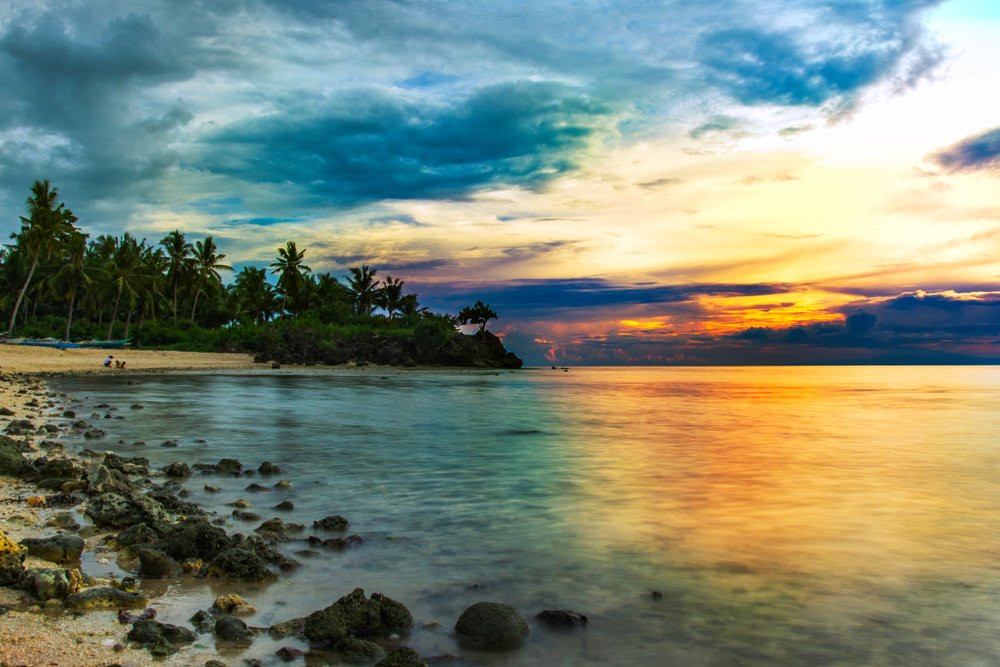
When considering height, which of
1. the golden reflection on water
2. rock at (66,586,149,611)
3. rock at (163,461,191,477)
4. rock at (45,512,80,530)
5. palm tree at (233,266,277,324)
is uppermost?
palm tree at (233,266,277,324)

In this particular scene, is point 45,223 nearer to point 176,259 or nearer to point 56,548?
point 176,259

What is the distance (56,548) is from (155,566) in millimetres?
1016

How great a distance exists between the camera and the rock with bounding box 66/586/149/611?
514 cm

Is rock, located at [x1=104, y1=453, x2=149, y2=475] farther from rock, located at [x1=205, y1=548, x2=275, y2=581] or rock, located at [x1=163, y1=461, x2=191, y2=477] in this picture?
rock, located at [x1=205, y1=548, x2=275, y2=581]

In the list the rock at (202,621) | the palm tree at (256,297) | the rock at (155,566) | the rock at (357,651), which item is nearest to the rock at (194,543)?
the rock at (155,566)

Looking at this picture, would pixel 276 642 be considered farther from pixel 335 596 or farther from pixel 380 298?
pixel 380 298

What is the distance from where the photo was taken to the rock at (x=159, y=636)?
180 inches

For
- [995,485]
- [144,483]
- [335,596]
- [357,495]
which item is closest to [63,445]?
[144,483]

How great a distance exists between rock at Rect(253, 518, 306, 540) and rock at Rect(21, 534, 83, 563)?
2.06 meters

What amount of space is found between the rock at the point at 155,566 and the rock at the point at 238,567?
324 mm

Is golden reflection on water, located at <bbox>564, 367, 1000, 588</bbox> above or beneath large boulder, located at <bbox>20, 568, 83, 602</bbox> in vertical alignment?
beneath

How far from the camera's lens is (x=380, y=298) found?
364 ft

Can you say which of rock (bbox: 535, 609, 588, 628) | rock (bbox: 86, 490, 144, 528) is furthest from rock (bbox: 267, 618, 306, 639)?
rock (bbox: 86, 490, 144, 528)

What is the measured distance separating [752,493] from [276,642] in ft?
33.8
